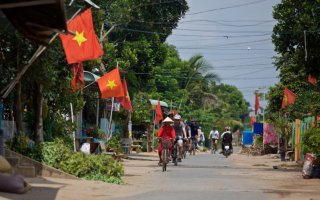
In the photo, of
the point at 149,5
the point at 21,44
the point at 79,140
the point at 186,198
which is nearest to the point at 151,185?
the point at 186,198

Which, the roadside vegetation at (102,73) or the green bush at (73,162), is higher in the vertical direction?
the roadside vegetation at (102,73)

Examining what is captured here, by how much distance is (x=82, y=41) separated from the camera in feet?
51.3

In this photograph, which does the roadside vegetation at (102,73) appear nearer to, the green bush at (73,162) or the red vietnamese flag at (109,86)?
the green bush at (73,162)

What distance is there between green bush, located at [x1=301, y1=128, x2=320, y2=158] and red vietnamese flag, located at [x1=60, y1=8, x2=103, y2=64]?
661 centimetres

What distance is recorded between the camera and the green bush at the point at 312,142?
18.1 metres

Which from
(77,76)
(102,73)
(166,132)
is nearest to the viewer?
(77,76)

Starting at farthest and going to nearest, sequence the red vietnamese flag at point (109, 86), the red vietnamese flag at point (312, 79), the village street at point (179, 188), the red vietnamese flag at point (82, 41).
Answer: the red vietnamese flag at point (312, 79)
the red vietnamese flag at point (109, 86)
the red vietnamese flag at point (82, 41)
the village street at point (179, 188)

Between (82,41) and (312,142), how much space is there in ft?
23.5

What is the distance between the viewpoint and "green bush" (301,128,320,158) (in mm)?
18062

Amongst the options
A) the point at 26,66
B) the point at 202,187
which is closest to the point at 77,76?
the point at 26,66

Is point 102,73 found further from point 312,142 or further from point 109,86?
point 312,142

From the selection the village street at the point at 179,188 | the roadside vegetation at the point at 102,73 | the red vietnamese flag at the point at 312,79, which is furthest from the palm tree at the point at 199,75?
the village street at the point at 179,188

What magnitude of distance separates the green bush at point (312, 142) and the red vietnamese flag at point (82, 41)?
661 cm

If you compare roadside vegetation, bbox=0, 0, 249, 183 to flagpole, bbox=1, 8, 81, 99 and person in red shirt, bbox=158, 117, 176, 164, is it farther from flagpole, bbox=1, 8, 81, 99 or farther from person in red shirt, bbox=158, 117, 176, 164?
person in red shirt, bbox=158, 117, 176, 164
